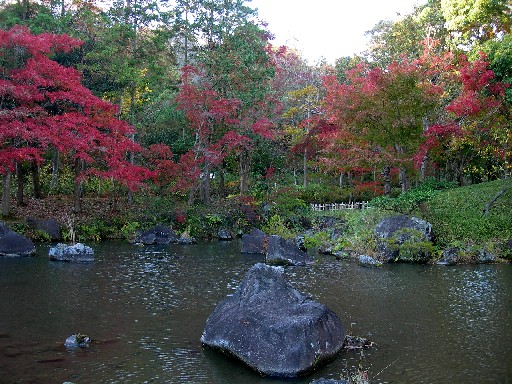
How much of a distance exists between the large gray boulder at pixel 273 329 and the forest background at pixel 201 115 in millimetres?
15566

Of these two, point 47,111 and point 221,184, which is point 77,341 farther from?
point 221,184

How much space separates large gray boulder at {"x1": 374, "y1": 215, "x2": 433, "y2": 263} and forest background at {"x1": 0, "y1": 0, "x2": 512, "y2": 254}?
3.17 m

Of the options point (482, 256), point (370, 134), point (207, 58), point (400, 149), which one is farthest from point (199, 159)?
point (482, 256)

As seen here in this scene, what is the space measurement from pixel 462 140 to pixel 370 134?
229 inches

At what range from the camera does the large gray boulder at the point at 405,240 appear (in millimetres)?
19078

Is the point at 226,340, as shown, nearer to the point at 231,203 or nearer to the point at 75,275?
the point at 75,275

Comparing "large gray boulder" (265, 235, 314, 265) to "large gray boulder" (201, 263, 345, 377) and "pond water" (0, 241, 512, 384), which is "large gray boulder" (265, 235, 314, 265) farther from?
"large gray boulder" (201, 263, 345, 377)

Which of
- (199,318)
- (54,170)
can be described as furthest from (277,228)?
(199,318)

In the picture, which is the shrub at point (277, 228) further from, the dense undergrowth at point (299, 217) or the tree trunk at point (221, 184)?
the tree trunk at point (221, 184)

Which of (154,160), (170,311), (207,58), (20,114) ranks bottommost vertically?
(170,311)

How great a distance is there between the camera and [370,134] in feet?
82.2

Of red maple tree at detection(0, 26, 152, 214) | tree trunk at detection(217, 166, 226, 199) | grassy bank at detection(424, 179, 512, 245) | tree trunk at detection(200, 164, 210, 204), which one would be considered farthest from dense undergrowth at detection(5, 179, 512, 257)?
tree trunk at detection(217, 166, 226, 199)

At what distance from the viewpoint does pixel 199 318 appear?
1055cm

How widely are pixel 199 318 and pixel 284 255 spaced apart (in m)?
8.23
